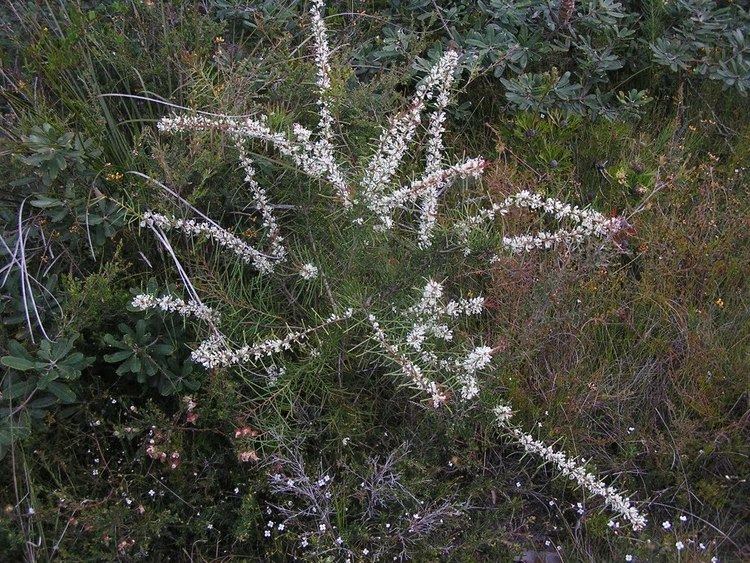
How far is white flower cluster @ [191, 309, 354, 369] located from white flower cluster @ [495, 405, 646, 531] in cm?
60

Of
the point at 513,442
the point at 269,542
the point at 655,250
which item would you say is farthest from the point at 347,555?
the point at 655,250

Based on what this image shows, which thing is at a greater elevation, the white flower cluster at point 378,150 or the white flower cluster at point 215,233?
the white flower cluster at point 378,150

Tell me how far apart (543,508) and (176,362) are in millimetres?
1345

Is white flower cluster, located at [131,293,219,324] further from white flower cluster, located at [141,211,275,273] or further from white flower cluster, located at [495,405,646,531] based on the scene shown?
white flower cluster, located at [495,405,646,531]

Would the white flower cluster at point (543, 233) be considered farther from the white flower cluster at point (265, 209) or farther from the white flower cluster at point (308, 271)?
the white flower cluster at point (265, 209)

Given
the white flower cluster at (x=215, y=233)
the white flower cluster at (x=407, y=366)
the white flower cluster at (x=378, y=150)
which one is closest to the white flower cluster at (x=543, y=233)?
the white flower cluster at (x=378, y=150)

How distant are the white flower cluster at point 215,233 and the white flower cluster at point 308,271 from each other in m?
0.12

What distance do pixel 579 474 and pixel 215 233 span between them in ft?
4.49

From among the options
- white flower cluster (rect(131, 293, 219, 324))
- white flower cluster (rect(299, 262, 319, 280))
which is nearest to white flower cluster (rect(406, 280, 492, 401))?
white flower cluster (rect(299, 262, 319, 280))

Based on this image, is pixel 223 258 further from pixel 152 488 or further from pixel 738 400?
pixel 738 400

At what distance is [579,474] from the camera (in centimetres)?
232

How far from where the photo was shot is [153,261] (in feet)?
8.88

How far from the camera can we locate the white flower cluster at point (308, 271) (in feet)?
7.71

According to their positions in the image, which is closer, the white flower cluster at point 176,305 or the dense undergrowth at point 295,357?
the white flower cluster at point 176,305
